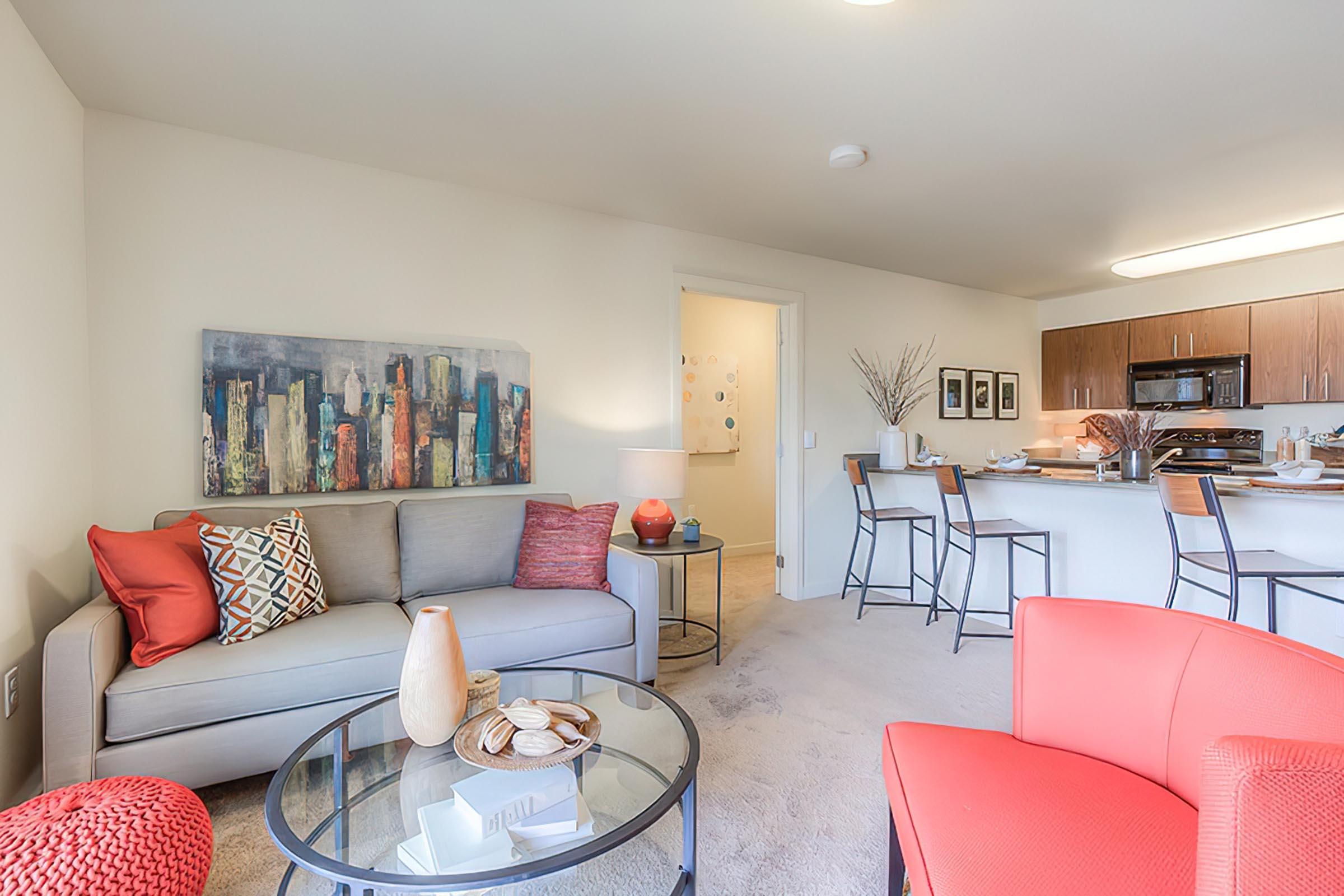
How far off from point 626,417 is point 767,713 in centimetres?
174

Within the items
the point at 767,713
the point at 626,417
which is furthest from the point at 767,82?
the point at 767,713

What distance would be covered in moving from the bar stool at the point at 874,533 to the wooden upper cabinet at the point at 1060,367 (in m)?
2.43

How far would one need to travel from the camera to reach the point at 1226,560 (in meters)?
2.62

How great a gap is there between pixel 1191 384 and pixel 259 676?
6.10 meters

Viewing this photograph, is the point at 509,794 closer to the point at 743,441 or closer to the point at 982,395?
the point at 743,441

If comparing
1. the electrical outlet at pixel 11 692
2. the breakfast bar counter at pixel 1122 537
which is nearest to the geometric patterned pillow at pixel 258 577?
the electrical outlet at pixel 11 692

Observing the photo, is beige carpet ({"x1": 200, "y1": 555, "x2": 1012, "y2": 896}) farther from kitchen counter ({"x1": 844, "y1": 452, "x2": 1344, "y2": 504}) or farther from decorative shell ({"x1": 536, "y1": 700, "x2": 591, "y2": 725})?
kitchen counter ({"x1": 844, "y1": 452, "x2": 1344, "y2": 504})

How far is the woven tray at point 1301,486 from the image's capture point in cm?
253

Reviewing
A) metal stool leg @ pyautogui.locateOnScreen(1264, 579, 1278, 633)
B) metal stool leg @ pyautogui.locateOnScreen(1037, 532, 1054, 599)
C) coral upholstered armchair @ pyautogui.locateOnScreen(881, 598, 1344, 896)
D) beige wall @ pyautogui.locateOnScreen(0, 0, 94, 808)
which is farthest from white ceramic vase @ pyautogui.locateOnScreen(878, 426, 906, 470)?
beige wall @ pyautogui.locateOnScreen(0, 0, 94, 808)

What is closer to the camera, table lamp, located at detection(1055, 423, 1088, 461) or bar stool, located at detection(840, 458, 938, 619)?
bar stool, located at detection(840, 458, 938, 619)

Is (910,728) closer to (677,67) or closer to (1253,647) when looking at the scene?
(1253,647)

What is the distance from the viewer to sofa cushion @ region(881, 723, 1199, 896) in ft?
3.17

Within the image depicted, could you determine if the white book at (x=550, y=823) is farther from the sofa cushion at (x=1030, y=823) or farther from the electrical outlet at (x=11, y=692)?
the electrical outlet at (x=11, y=692)

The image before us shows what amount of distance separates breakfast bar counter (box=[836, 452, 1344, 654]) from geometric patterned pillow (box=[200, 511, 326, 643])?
3.41m
